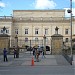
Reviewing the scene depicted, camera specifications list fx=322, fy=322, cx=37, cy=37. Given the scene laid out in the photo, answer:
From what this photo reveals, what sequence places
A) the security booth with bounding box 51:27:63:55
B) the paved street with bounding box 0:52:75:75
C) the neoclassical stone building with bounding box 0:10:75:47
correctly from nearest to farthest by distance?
1. the paved street with bounding box 0:52:75:75
2. the security booth with bounding box 51:27:63:55
3. the neoclassical stone building with bounding box 0:10:75:47

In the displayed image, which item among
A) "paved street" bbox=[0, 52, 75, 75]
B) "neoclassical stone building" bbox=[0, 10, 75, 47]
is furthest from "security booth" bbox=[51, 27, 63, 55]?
"neoclassical stone building" bbox=[0, 10, 75, 47]

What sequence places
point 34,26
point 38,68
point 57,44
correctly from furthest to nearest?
1. point 34,26
2. point 57,44
3. point 38,68

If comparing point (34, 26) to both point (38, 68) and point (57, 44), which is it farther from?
point (38, 68)

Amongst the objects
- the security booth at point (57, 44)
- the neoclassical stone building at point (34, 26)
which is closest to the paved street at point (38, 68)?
the security booth at point (57, 44)

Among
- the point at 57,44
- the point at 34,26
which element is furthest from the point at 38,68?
the point at 34,26

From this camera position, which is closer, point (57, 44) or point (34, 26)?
point (57, 44)

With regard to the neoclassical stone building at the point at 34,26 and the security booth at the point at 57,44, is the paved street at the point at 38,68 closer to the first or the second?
the security booth at the point at 57,44

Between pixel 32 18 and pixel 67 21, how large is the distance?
1243 cm

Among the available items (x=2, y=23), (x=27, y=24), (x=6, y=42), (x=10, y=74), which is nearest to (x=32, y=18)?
(x=27, y=24)

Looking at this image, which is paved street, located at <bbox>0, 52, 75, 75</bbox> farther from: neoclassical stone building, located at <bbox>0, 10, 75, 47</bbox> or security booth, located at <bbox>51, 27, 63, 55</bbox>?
neoclassical stone building, located at <bbox>0, 10, 75, 47</bbox>

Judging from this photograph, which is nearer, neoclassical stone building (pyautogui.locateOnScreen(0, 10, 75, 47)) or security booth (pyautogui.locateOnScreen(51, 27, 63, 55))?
security booth (pyautogui.locateOnScreen(51, 27, 63, 55))

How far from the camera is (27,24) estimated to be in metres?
110

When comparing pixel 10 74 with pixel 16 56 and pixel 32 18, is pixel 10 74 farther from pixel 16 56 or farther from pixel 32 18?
pixel 32 18

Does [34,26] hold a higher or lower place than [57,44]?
higher
